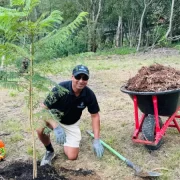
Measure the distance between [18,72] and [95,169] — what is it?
4.45 ft

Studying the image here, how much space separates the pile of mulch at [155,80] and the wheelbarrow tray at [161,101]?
74 millimetres

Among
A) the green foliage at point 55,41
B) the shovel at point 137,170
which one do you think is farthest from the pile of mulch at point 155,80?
the green foliage at point 55,41

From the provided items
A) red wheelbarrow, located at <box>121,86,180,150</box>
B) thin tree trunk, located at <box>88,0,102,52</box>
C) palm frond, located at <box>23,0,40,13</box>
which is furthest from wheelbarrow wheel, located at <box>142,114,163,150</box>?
thin tree trunk, located at <box>88,0,102,52</box>

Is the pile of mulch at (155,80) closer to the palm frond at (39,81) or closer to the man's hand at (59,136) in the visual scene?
the man's hand at (59,136)

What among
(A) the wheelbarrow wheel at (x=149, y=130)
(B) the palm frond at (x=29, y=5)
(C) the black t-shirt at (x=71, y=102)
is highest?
(B) the palm frond at (x=29, y=5)

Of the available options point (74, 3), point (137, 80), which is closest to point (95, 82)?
point (137, 80)

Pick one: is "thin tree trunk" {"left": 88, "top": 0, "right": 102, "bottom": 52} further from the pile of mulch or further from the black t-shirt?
the black t-shirt

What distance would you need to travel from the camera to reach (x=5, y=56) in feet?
7.72

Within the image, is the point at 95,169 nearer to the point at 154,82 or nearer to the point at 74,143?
the point at 74,143

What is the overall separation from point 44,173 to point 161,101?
1.42 meters

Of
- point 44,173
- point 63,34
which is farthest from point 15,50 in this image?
point 44,173

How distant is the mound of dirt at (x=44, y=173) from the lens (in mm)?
2879

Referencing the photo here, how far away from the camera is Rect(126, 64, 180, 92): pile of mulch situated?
3305 mm

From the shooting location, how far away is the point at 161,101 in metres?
3.32
